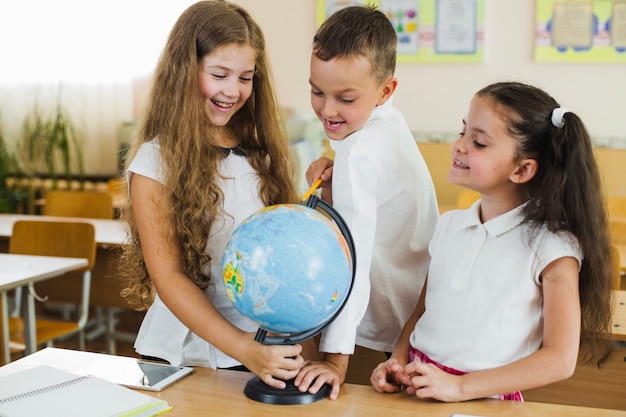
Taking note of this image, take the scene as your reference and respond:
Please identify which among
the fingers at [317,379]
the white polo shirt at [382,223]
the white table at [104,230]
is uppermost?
the white polo shirt at [382,223]

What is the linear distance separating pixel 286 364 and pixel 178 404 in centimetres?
22

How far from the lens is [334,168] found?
160 centimetres

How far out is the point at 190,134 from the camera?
1632 millimetres

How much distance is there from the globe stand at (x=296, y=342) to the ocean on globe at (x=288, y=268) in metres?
0.04

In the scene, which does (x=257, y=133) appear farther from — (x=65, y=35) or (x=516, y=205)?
(x=65, y=35)

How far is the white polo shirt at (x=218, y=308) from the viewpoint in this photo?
5.52 ft

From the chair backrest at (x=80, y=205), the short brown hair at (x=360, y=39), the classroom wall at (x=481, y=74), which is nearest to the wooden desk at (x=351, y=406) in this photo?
the short brown hair at (x=360, y=39)

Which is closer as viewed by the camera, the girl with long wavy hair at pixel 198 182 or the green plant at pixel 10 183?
the girl with long wavy hair at pixel 198 182

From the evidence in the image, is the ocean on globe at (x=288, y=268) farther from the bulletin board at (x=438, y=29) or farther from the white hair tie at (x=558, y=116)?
the bulletin board at (x=438, y=29)

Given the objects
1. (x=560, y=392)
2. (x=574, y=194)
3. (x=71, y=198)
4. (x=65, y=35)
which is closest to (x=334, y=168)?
(x=574, y=194)

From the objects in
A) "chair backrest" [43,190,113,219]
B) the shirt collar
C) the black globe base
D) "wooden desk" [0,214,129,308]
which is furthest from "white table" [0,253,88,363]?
the shirt collar

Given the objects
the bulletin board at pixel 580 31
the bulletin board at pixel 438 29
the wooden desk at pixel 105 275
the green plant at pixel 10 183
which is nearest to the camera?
the wooden desk at pixel 105 275

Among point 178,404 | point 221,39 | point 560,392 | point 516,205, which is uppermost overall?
point 221,39

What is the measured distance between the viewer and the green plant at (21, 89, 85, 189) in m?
5.79
